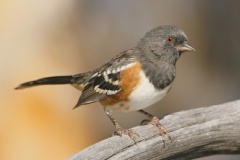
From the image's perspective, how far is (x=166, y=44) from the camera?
210 inches

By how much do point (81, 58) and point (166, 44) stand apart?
311 cm

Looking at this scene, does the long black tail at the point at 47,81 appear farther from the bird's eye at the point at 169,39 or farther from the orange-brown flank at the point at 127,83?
the bird's eye at the point at 169,39

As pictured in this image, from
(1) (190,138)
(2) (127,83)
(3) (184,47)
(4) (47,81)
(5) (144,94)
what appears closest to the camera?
(1) (190,138)

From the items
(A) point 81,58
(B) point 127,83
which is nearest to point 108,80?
(B) point 127,83

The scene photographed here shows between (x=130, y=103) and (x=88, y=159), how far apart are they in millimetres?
931

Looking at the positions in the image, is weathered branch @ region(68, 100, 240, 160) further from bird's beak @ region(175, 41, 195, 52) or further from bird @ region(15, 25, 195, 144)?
bird's beak @ region(175, 41, 195, 52)

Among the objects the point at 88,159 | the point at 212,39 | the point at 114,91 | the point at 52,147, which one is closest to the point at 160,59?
the point at 114,91

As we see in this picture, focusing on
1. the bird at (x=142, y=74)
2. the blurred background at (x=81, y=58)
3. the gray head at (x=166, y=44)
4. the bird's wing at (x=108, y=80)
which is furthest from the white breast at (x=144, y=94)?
the blurred background at (x=81, y=58)

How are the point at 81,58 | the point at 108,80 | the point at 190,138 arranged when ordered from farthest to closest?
the point at 81,58 < the point at 108,80 < the point at 190,138

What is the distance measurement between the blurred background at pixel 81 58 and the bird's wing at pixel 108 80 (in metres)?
2.18

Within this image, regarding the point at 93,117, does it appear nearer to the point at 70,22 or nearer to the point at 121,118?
the point at 121,118

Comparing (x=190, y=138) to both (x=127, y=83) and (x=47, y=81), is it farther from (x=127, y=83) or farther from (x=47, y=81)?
(x=47, y=81)

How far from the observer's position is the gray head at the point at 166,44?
5.28 metres

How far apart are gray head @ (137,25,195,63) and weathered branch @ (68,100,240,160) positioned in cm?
59
